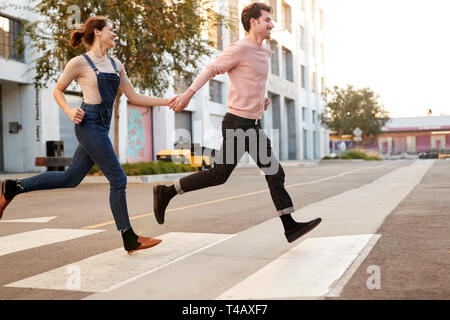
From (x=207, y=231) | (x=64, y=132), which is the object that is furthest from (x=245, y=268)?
(x=64, y=132)

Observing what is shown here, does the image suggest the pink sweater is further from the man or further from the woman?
the woman

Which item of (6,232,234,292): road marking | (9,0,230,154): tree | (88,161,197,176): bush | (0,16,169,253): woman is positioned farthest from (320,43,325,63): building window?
(0,16,169,253): woman

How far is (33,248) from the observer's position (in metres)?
4.86

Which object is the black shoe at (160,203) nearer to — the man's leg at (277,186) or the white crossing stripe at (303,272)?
the man's leg at (277,186)

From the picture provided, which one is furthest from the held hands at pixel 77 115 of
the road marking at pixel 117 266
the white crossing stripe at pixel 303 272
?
the white crossing stripe at pixel 303 272

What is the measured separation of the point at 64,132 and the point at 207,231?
2026 centimetres

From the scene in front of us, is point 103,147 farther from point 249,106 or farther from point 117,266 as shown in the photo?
point 249,106

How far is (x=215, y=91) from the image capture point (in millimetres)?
37312

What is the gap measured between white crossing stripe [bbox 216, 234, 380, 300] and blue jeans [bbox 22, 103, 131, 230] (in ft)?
4.42

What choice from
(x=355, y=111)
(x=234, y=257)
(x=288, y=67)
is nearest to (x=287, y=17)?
(x=288, y=67)

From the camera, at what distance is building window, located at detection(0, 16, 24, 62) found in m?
21.4

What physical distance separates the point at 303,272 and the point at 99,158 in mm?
1831

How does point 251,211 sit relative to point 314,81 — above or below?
below
